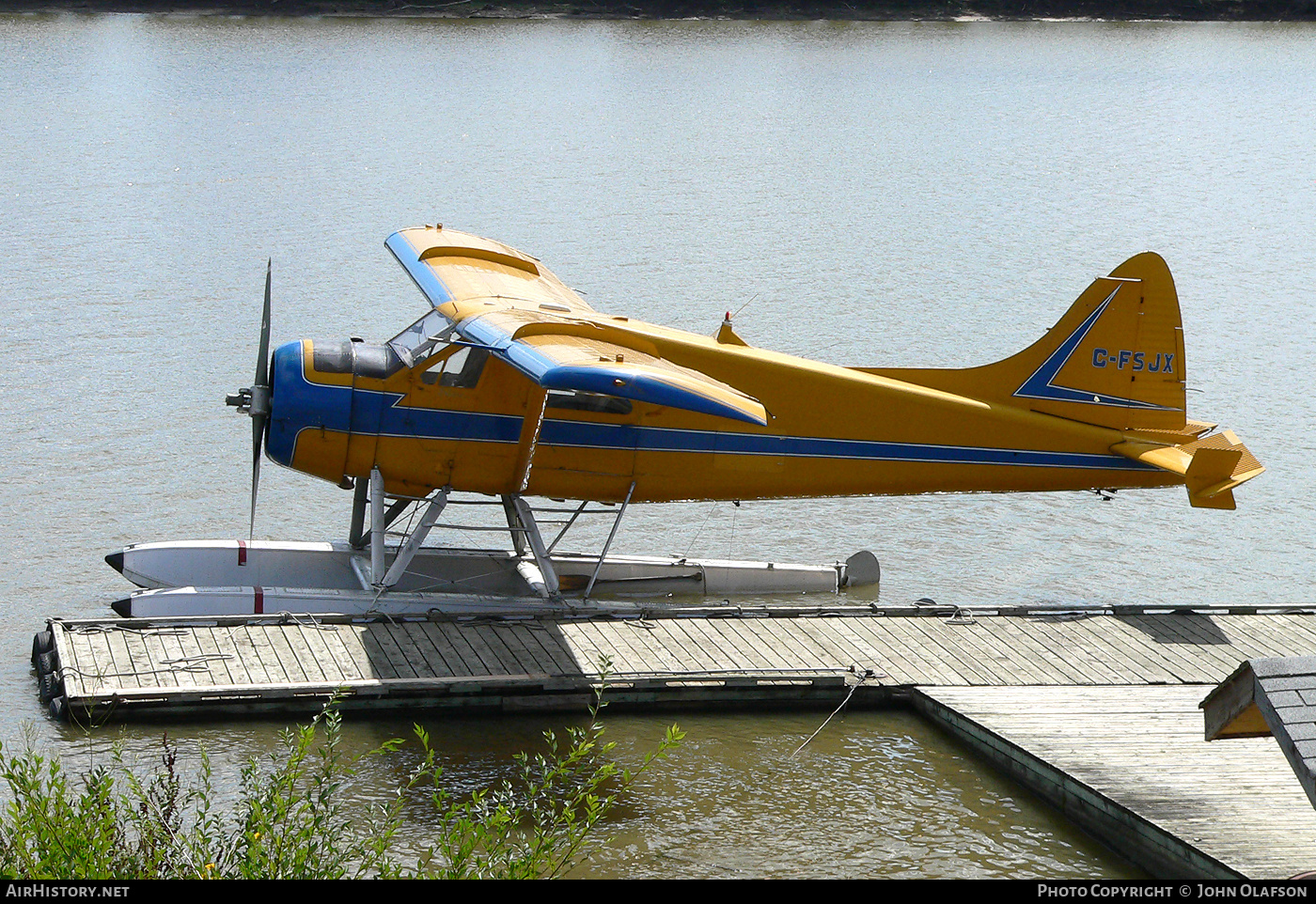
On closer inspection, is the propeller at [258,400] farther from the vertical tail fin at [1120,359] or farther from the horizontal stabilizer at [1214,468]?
the horizontal stabilizer at [1214,468]

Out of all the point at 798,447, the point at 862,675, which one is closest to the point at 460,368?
the point at 798,447

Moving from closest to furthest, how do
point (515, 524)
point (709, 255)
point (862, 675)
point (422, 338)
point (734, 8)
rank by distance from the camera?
point (862, 675), point (422, 338), point (515, 524), point (709, 255), point (734, 8)

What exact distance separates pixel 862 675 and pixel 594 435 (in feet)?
8.46

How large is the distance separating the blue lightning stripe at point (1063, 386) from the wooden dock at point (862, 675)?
1771 millimetres

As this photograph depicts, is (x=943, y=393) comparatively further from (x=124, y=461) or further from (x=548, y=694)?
(x=124, y=461)

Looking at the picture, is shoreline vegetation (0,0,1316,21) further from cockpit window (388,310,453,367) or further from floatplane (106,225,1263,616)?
cockpit window (388,310,453,367)

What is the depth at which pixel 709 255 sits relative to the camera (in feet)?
86.5

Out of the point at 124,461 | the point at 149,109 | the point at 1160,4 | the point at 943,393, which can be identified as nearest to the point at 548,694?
the point at 943,393

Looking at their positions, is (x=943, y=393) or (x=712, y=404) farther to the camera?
(x=943, y=393)

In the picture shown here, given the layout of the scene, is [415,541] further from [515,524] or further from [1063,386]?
[1063,386]

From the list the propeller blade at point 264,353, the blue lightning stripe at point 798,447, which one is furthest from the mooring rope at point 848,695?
the propeller blade at point 264,353

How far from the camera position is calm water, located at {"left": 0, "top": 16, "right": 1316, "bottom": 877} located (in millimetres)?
9383

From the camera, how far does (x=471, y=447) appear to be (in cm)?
1061

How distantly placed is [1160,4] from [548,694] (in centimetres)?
6558
